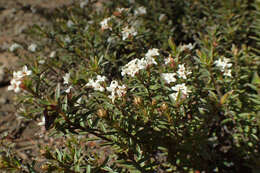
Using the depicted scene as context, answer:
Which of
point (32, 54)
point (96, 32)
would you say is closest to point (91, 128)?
point (96, 32)

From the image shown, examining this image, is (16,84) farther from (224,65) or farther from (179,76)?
(224,65)

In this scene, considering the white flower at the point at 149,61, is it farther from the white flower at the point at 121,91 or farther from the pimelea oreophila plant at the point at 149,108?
the white flower at the point at 121,91

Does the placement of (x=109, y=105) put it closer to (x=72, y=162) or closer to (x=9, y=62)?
(x=72, y=162)

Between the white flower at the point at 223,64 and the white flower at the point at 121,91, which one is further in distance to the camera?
the white flower at the point at 223,64

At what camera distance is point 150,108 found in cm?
261

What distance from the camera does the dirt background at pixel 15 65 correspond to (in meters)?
4.24

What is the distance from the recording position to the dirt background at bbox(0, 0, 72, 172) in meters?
4.24

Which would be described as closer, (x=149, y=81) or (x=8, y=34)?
(x=149, y=81)

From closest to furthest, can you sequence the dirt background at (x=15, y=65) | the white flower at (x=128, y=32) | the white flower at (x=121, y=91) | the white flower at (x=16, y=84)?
1. the white flower at (x=16, y=84)
2. the white flower at (x=121, y=91)
3. the white flower at (x=128, y=32)
4. the dirt background at (x=15, y=65)

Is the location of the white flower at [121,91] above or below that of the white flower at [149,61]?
below

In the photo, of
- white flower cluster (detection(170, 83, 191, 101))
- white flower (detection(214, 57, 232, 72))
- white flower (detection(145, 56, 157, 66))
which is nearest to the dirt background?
white flower (detection(145, 56, 157, 66))

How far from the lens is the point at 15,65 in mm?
5617

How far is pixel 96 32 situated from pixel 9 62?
306 centimetres

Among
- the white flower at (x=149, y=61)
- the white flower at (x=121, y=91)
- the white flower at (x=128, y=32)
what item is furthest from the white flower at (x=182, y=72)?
the white flower at (x=128, y=32)
